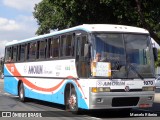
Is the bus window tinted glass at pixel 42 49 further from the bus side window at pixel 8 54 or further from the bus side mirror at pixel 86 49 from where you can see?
the bus side window at pixel 8 54

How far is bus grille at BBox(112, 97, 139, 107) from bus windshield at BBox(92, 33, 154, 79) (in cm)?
70

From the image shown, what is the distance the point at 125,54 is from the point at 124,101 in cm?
154

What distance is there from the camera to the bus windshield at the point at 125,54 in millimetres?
13391

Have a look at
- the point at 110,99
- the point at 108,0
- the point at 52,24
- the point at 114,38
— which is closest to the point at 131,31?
the point at 114,38

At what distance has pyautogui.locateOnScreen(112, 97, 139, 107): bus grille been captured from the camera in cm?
1333

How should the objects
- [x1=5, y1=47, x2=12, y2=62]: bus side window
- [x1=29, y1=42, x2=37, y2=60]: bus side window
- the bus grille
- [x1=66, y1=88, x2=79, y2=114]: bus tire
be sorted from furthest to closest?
[x1=5, y1=47, x2=12, y2=62]: bus side window
[x1=29, y1=42, x2=37, y2=60]: bus side window
[x1=66, y1=88, x2=79, y2=114]: bus tire
the bus grille

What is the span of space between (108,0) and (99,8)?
4.03 ft

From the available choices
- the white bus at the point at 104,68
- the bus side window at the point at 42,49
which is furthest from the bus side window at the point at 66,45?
the bus side window at the point at 42,49

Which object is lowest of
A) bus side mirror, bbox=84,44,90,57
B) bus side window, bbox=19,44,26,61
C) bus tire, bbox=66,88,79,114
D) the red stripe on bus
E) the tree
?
bus tire, bbox=66,88,79,114

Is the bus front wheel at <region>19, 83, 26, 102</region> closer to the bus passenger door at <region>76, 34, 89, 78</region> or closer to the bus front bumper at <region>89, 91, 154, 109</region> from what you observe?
the bus passenger door at <region>76, 34, 89, 78</region>

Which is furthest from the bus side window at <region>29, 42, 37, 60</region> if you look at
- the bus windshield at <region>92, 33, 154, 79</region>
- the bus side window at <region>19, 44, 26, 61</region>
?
the bus windshield at <region>92, 33, 154, 79</region>

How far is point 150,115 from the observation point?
14.5m

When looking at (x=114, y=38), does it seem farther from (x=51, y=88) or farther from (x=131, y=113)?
(x=51, y=88)

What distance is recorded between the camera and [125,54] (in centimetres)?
1358
